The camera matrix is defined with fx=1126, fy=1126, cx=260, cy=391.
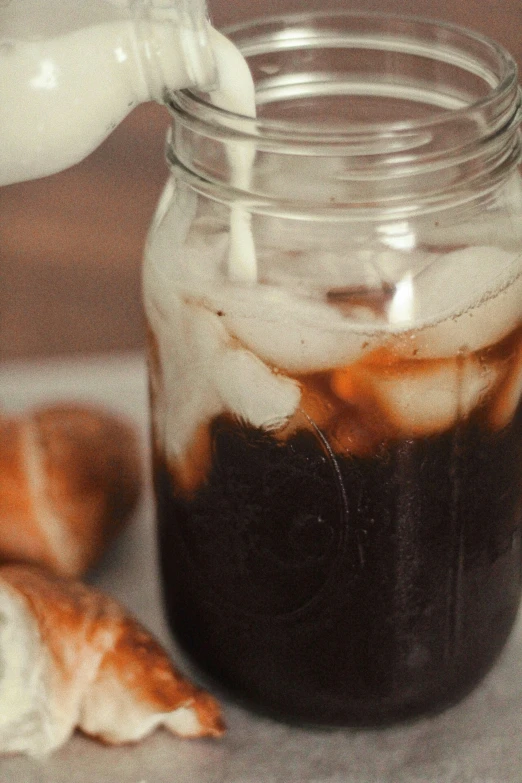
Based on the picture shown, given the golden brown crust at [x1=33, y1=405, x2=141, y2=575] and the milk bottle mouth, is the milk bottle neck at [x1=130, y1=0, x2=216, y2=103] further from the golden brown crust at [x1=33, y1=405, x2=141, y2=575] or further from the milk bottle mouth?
the golden brown crust at [x1=33, y1=405, x2=141, y2=575]

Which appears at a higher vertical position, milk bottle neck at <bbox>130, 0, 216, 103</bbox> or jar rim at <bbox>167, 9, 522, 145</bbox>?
milk bottle neck at <bbox>130, 0, 216, 103</bbox>

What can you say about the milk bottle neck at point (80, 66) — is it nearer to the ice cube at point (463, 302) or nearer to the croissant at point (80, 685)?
the ice cube at point (463, 302)

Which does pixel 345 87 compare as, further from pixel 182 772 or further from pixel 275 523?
pixel 182 772

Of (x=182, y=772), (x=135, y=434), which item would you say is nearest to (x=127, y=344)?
(x=135, y=434)

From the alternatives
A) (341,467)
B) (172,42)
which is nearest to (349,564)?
(341,467)

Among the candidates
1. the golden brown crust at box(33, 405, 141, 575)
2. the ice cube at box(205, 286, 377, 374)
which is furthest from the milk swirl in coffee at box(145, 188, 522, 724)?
the golden brown crust at box(33, 405, 141, 575)

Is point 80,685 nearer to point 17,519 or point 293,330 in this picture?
point 17,519
